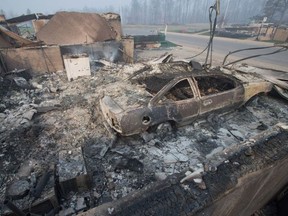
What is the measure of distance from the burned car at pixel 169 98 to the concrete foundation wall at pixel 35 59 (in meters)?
6.00

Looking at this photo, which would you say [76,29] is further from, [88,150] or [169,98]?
[88,150]

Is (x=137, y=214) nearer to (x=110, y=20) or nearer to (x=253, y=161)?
(x=253, y=161)

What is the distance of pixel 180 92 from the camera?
5215 millimetres

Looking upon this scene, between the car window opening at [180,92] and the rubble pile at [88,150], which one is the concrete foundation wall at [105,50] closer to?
the rubble pile at [88,150]

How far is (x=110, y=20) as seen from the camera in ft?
38.1

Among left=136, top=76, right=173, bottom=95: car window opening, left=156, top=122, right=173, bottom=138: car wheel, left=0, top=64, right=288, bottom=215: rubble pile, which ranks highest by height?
left=136, top=76, right=173, bottom=95: car window opening

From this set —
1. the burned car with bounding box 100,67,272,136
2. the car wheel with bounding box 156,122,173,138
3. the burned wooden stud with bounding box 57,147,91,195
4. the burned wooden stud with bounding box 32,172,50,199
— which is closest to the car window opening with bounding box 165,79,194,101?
the burned car with bounding box 100,67,272,136

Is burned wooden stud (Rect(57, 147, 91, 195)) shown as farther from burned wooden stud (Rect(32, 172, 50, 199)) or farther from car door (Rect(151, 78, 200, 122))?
car door (Rect(151, 78, 200, 122))

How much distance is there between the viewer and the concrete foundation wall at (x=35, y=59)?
8.91 meters

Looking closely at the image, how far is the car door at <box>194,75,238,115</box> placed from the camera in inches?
192

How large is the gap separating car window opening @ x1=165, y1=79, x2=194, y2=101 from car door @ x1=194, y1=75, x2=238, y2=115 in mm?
288

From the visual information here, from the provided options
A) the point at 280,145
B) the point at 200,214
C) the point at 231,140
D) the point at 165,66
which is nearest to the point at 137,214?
the point at 200,214

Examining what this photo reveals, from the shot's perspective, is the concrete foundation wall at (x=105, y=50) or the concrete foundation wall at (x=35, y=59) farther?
the concrete foundation wall at (x=105, y=50)

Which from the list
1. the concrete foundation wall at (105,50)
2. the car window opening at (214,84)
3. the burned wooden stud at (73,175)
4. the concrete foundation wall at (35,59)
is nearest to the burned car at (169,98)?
the car window opening at (214,84)
